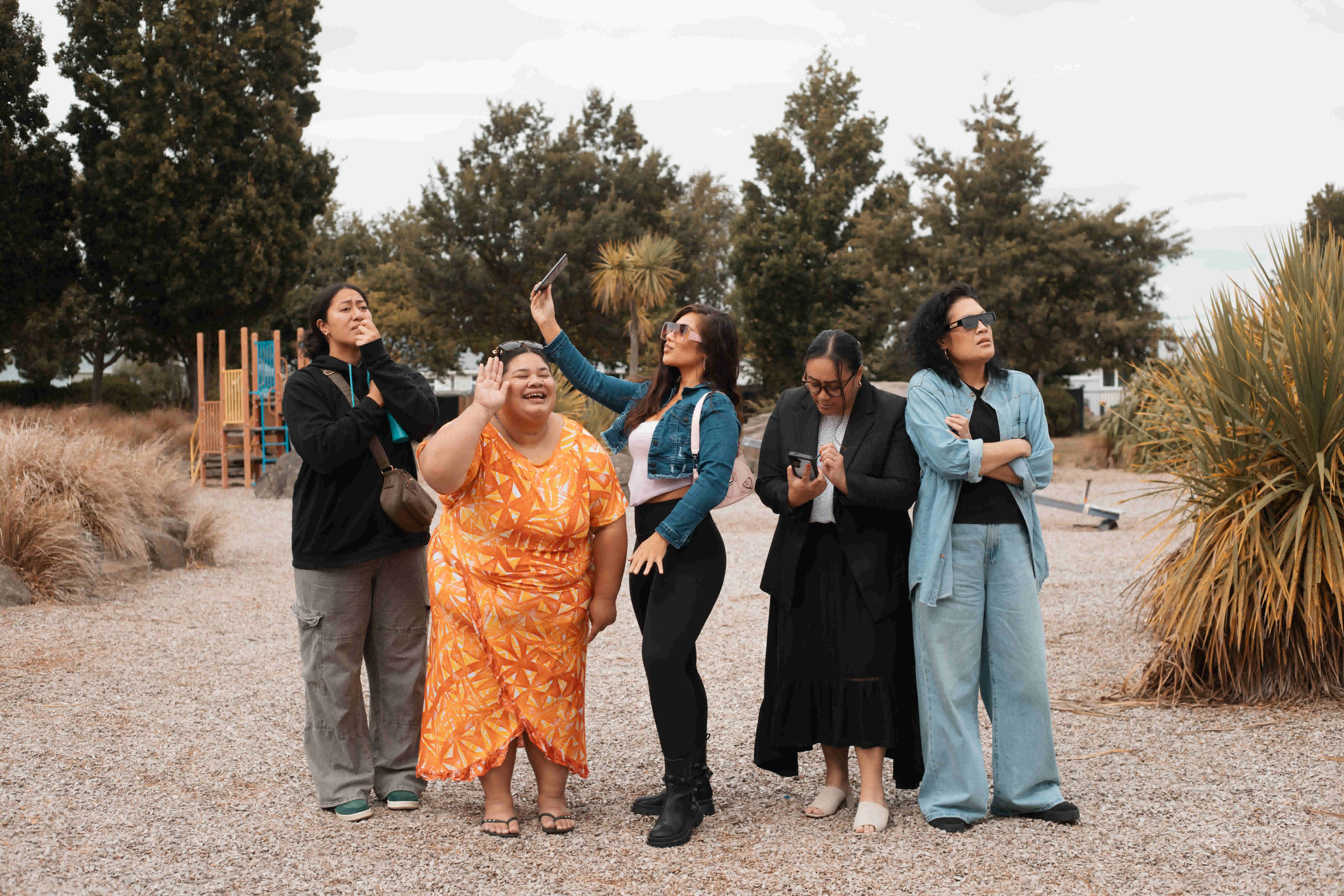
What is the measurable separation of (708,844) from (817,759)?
1.14 metres

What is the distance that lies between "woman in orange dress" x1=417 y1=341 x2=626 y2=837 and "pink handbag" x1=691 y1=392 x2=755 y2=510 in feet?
0.91

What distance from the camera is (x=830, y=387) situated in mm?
3531

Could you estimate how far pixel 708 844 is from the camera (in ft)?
11.1

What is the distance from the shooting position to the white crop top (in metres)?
3.54

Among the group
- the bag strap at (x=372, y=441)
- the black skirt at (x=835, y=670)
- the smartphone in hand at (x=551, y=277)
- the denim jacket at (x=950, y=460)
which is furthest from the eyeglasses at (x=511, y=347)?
the denim jacket at (x=950, y=460)

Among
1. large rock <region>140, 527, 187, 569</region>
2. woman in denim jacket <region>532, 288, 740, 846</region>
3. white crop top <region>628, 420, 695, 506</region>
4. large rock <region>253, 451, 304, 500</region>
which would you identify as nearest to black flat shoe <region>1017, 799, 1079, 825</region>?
woman in denim jacket <region>532, 288, 740, 846</region>

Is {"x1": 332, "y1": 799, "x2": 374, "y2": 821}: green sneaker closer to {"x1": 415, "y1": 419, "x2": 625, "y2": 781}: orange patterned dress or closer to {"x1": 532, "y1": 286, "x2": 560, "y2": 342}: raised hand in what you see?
{"x1": 415, "y1": 419, "x2": 625, "y2": 781}: orange patterned dress

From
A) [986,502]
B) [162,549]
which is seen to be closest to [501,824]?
[986,502]

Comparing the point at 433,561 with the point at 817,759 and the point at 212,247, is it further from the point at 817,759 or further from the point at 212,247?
the point at 212,247

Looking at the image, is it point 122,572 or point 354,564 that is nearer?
point 354,564

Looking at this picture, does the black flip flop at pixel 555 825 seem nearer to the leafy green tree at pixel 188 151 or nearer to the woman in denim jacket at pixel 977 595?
the woman in denim jacket at pixel 977 595

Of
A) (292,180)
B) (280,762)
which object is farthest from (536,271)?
(280,762)

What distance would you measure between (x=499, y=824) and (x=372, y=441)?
4.30 feet

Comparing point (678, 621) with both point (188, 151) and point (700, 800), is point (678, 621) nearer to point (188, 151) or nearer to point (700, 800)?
point (700, 800)
